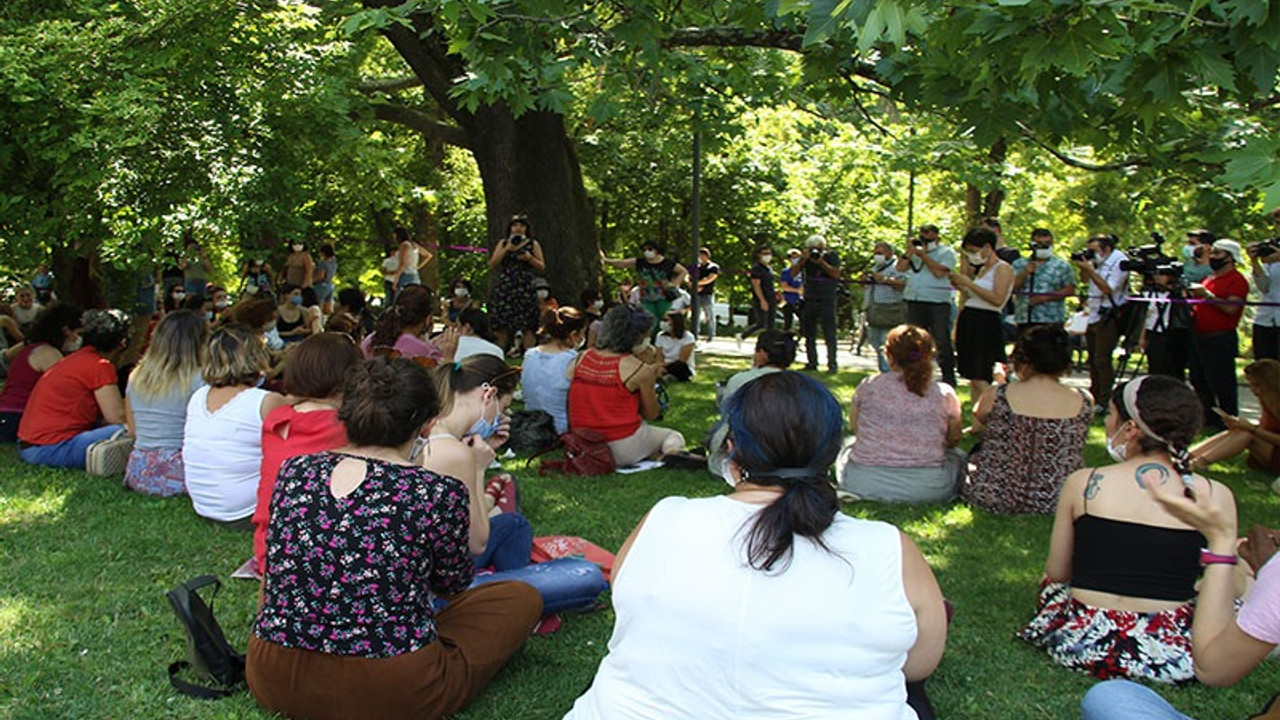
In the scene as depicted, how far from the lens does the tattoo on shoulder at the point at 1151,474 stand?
373 cm

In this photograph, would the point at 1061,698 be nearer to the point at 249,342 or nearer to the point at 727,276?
the point at 249,342

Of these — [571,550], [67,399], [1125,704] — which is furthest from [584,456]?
[1125,704]

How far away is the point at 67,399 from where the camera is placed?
22.8ft

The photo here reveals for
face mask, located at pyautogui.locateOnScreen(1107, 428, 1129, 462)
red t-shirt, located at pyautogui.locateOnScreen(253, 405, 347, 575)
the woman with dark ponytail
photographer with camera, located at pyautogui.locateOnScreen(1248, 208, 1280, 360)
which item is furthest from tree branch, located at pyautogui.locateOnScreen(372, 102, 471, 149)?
the woman with dark ponytail

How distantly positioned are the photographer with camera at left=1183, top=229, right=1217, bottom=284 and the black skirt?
192 centimetres

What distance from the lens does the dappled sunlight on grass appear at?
5895mm

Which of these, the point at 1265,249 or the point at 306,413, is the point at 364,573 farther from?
the point at 1265,249

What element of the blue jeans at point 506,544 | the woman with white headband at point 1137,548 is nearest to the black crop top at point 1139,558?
the woman with white headband at point 1137,548

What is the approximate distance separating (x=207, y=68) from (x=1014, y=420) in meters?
7.23

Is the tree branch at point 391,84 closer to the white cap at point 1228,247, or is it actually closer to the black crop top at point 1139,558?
the white cap at point 1228,247

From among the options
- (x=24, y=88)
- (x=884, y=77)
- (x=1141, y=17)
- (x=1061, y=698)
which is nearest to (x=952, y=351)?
(x=884, y=77)

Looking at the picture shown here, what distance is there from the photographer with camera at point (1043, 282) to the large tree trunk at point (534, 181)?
18.4 ft

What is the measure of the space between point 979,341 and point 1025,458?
3.03 meters

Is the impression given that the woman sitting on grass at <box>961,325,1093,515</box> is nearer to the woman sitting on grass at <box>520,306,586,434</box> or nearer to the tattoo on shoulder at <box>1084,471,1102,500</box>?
the tattoo on shoulder at <box>1084,471,1102,500</box>
